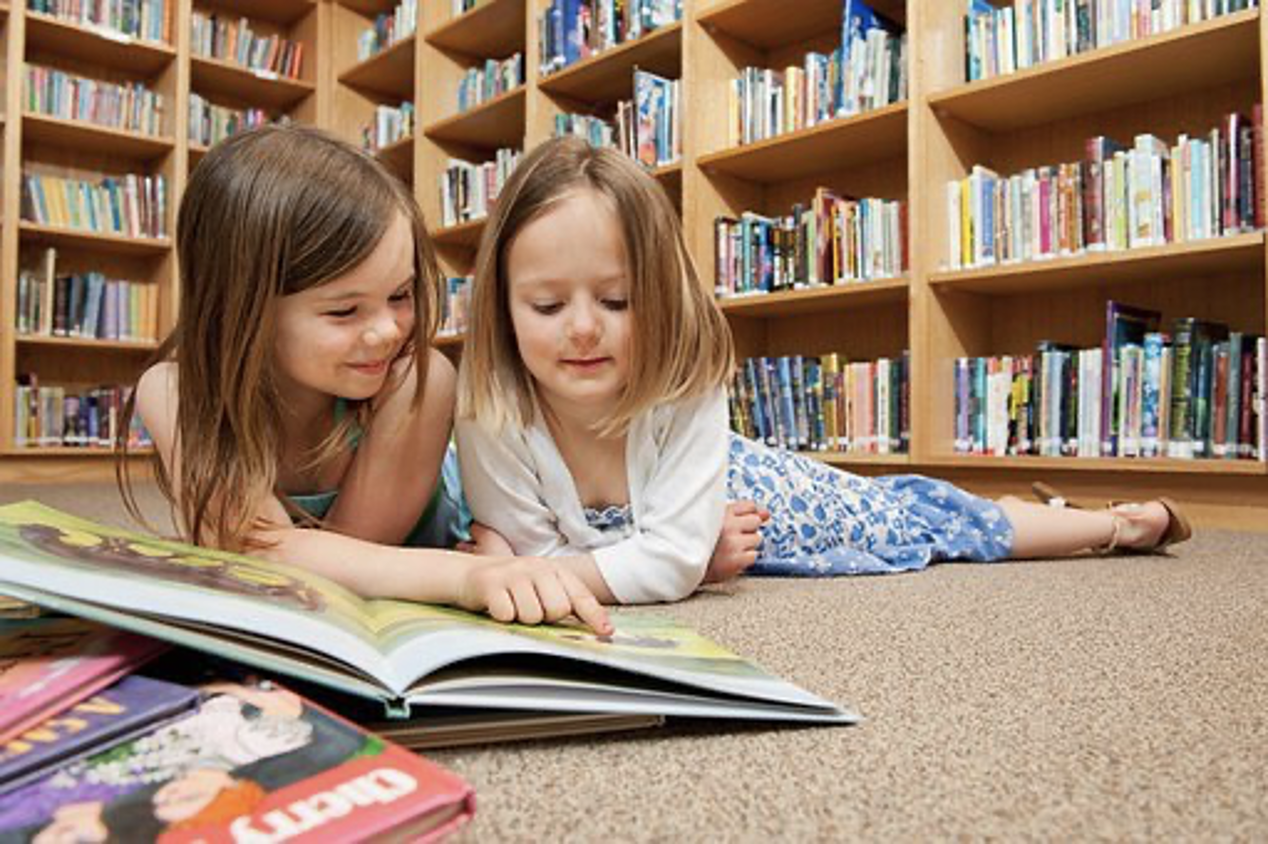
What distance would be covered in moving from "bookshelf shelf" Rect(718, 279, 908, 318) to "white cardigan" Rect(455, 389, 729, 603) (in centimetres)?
137

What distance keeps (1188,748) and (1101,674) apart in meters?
0.17

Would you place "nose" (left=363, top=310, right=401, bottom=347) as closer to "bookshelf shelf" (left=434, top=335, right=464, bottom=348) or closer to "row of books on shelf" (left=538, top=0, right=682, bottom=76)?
"row of books on shelf" (left=538, top=0, right=682, bottom=76)

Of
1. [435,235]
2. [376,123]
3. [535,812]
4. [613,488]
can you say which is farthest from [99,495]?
[535,812]

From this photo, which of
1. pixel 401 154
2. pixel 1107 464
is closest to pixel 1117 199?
pixel 1107 464

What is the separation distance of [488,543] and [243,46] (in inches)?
145

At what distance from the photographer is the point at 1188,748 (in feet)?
1.63

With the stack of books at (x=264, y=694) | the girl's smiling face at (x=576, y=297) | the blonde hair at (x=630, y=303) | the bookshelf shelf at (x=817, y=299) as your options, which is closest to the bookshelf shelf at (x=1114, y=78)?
the bookshelf shelf at (x=817, y=299)

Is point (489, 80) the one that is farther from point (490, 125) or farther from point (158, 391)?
point (158, 391)

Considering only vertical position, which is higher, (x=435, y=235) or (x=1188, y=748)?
(x=435, y=235)

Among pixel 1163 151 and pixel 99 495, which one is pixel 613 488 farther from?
pixel 99 495

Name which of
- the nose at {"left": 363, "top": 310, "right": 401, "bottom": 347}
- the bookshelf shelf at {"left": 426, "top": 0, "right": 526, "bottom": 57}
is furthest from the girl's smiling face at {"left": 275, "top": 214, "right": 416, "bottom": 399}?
the bookshelf shelf at {"left": 426, "top": 0, "right": 526, "bottom": 57}

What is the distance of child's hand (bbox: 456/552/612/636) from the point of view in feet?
1.89

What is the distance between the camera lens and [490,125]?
138 inches

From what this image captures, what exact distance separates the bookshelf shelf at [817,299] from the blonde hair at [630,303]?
4.40 feet
